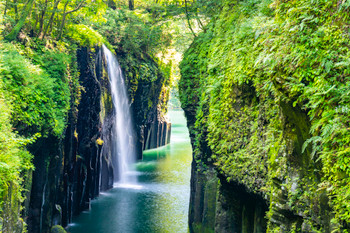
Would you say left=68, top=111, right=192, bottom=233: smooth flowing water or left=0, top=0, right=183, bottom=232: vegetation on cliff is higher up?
left=0, top=0, right=183, bottom=232: vegetation on cliff

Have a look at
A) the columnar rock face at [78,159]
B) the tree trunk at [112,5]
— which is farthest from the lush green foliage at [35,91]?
the tree trunk at [112,5]

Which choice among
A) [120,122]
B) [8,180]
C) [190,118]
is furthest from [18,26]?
[120,122]

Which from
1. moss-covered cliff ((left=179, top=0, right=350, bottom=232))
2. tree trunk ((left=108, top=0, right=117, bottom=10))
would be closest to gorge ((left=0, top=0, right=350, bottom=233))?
moss-covered cliff ((left=179, top=0, right=350, bottom=232))

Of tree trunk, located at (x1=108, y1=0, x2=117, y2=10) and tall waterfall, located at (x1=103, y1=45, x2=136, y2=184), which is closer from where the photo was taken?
tall waterfall, located at (x1=103, y1=45, x2=136, y2=184)

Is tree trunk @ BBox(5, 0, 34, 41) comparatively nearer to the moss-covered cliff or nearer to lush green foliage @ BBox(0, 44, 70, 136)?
lush green foliage @ BBox(0, 44, 70, 136)

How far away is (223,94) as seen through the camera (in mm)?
9203

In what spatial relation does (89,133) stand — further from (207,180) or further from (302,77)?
(302,77)

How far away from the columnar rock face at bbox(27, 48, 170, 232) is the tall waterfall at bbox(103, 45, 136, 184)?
1.19 meters

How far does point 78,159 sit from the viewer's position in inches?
667

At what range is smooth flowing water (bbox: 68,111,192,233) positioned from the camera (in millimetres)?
15781

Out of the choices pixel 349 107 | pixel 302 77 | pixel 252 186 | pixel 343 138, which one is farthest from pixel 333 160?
pixel 252 186

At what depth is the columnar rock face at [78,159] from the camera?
11734mm

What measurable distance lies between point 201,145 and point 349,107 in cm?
891

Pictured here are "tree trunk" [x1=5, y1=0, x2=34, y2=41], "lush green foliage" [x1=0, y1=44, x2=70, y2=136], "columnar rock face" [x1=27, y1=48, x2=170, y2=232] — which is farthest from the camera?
"tree trunk" [x1=5, y1=0, x2=34, y2=41]
